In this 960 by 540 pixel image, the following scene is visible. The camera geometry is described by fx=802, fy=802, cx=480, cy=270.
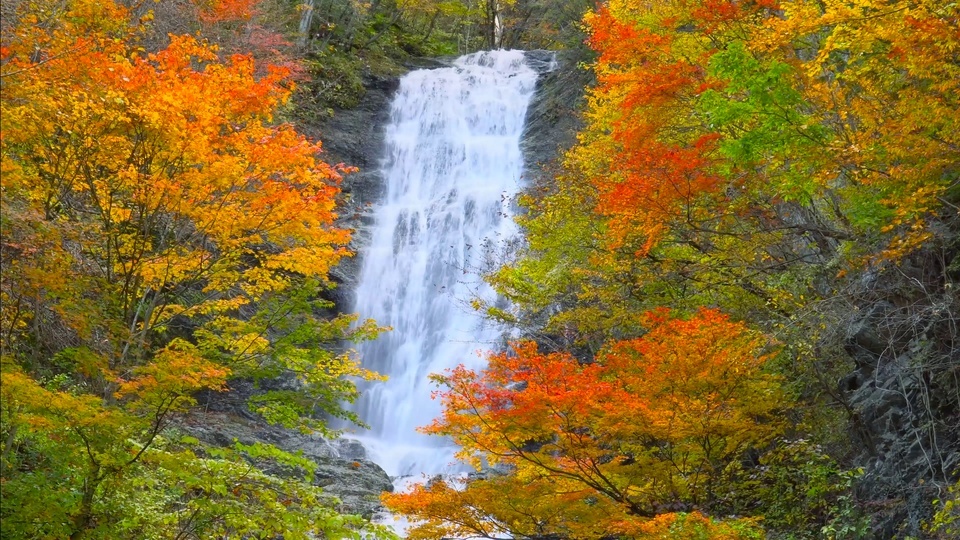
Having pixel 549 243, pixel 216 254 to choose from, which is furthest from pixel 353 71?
pixel 216 254

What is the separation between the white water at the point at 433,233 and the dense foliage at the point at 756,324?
6.17 metres

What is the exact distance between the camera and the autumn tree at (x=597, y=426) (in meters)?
7.82

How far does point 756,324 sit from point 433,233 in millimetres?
13058

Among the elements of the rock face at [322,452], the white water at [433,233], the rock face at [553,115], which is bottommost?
the rock face at [322,452]

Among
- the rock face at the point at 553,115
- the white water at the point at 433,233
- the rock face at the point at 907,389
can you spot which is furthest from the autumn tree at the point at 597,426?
the rock face at the point at 553,115

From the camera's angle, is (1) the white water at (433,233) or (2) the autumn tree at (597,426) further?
(1) the white water at (433,233)

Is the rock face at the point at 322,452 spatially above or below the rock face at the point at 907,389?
below

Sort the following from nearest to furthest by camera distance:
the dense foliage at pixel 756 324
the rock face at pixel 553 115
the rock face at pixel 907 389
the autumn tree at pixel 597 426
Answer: the dense foliage at pixel 756 324 < the rock face at pixel 907 389 < the autumn tree at pixel 597 426 < the rock face at pixel 553 115

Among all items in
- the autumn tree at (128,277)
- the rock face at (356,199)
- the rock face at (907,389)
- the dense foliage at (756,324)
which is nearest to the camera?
the autumn tree at (128,277)

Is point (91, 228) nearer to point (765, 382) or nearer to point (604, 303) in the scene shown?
point (765, 382)

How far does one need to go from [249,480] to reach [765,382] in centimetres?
525

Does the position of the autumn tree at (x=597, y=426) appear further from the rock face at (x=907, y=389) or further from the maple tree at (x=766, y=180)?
the rock face at (x=907, y=389)

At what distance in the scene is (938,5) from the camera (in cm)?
684

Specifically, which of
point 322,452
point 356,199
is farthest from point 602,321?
point 356,199
